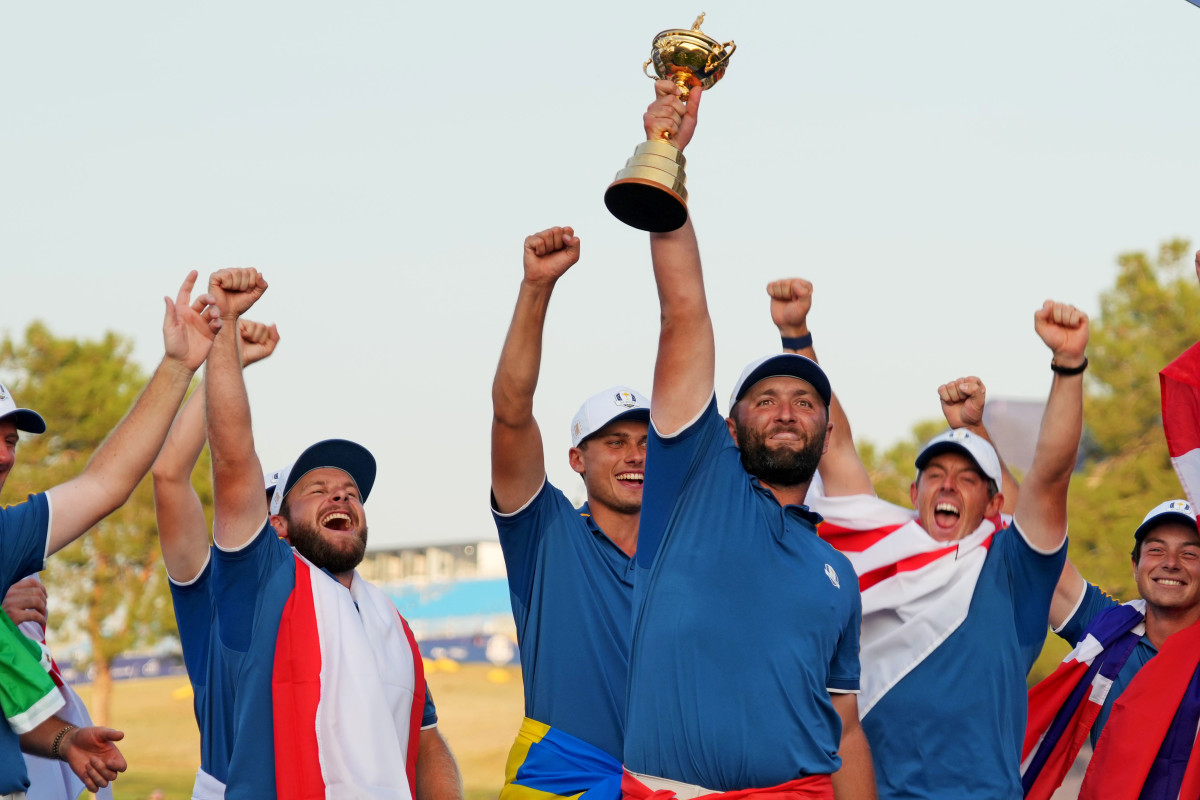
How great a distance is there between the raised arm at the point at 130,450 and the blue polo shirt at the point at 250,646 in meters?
0.66

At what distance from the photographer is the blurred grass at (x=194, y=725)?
3169 cm

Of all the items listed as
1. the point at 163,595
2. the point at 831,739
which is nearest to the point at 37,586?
the point at 831,739

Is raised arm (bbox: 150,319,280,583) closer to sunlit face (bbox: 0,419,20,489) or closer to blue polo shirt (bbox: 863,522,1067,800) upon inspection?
sunlit face (bbox: 0,419,20,489)

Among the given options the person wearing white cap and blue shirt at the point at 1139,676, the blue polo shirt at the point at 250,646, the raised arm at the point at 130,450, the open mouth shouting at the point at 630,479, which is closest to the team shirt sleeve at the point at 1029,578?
the person wearing white cap and blue shirt at the point at 1139,676

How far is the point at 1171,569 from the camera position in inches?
262

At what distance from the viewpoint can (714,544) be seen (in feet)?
15.0

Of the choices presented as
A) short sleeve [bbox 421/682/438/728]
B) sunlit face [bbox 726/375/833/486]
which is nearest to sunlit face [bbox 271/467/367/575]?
short sleeve [bbox 421/682/438/728]

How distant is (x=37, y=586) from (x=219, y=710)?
1.38 meters

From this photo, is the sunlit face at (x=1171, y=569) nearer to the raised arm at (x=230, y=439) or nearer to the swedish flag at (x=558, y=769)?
A: the swedish flag at (x=558, y=769)

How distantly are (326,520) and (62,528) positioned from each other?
1434 mm

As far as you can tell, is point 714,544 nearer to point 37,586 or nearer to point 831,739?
Answer: point 831,739

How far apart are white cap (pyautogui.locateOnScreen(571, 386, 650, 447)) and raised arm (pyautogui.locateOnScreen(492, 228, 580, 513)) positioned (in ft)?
1.56

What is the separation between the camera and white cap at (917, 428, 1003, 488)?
6.41 meters

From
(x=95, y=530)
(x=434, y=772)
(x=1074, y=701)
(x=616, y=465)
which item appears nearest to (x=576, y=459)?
(x=616, y=465)
